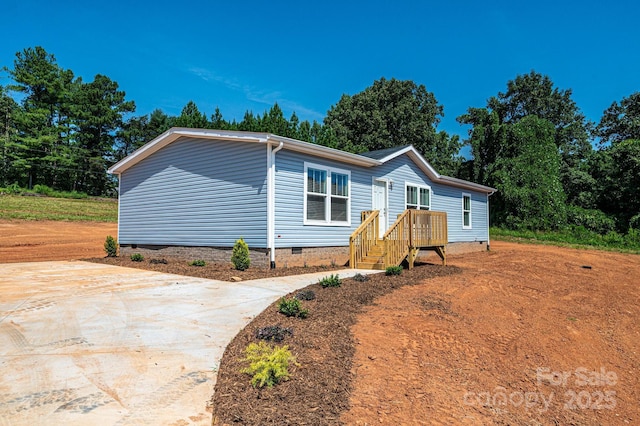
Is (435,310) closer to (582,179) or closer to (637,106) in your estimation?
(582,179)

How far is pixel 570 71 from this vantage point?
3322 centimetres

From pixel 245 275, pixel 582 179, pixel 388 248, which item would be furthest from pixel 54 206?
pixel 582 179

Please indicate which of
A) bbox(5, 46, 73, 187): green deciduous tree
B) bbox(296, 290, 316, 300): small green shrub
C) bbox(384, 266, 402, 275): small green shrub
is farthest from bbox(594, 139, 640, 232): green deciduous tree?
bbox(5, 46, 73, 187): green deciduous tree

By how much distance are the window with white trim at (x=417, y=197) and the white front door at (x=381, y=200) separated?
1306mm

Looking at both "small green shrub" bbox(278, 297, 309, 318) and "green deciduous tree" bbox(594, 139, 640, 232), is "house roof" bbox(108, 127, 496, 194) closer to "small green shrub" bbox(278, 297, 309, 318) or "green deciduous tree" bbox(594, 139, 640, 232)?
"small green shrub" bbox(278, 297, 309, 318)

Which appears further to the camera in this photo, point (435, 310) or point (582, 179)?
point (582, 179)

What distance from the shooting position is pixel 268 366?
3.12 meters

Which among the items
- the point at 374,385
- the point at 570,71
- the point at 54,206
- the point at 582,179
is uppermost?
the point at 570,71

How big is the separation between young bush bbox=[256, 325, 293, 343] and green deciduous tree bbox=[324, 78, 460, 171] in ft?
97.3

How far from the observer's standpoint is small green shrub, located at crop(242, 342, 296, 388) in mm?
3047

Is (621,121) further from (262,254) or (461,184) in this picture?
(262,254)

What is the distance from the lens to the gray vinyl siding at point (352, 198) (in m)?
9.34

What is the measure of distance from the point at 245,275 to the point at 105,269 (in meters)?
3.83

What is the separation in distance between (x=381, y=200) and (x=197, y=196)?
5.65 metres
